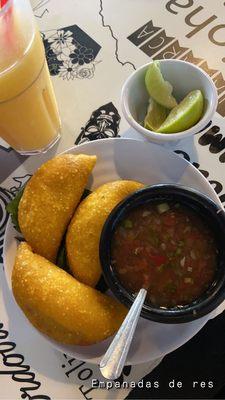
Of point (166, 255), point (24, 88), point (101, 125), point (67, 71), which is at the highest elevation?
point (24, 88)

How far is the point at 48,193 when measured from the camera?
1070 millimetres

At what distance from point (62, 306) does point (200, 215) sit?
0.36 meters

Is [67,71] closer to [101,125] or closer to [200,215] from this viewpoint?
[101,125]

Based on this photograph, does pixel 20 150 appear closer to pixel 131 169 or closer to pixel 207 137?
pixel 131 169

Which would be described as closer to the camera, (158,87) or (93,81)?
(158,87)

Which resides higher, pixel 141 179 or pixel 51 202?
pixel 51 202

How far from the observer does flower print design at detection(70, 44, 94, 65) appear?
1344 mm

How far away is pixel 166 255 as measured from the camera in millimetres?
946

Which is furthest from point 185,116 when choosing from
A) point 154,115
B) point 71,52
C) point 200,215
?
point 71,52

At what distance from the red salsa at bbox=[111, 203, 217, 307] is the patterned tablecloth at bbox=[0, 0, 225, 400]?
0.70 ft

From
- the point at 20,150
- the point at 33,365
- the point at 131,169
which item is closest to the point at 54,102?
the point at 20,150

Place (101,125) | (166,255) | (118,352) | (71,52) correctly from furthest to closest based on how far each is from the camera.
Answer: (71,52) < (101,125) < (166,255) < (118,352)

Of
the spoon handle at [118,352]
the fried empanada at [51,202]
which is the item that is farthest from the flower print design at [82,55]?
the spoon handle at [118,352]

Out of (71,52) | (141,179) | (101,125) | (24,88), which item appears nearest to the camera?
(24,88)
